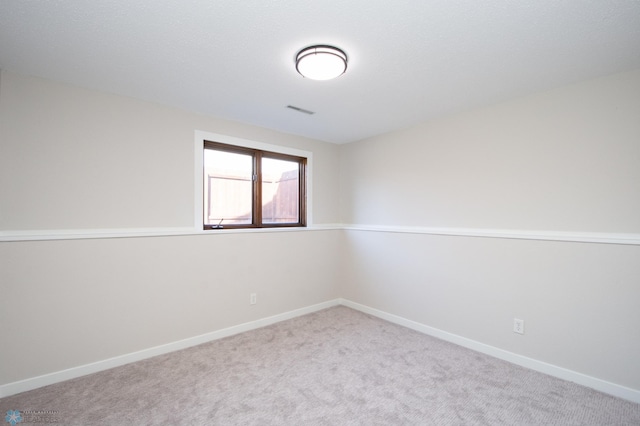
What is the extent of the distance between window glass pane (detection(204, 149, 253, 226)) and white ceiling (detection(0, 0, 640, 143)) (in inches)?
28.7

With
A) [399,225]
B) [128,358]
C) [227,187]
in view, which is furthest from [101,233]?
[399,225]

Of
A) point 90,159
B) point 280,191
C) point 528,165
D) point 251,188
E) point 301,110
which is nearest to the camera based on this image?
point 90,159

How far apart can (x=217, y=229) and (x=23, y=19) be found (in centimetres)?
209

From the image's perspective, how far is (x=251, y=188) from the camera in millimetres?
3580

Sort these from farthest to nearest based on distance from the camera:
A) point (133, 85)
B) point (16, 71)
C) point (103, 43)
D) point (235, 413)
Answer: point (133, 85)
point (16, 71)
point (235, 413)
point (103, 43)

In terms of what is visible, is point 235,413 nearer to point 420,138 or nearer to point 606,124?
point 420,138

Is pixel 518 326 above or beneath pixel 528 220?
beneath

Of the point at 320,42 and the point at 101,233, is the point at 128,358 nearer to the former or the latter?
the point at 101,233

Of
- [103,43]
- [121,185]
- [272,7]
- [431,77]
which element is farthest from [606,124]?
[121,185]

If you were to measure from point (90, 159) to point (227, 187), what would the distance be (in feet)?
4.12

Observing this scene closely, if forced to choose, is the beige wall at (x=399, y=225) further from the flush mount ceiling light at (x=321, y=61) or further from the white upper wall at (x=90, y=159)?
the flush mount ceiling light at (x=321, y=61)

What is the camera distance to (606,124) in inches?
88.0

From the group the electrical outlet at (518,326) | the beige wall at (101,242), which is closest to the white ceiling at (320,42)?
the beige wall at (101,242)

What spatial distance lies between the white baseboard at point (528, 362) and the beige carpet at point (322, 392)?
7 centimetres
